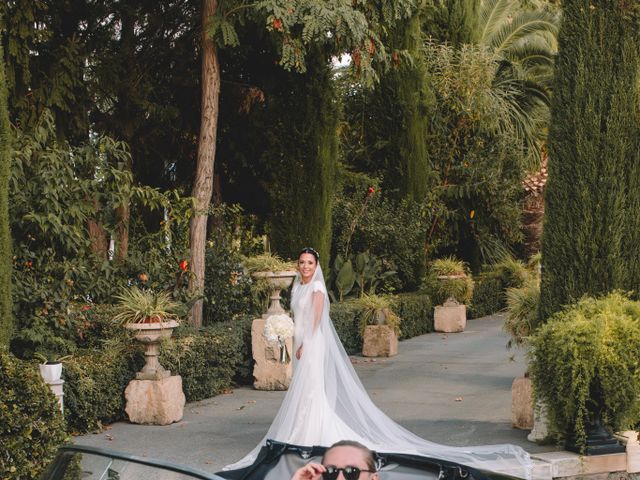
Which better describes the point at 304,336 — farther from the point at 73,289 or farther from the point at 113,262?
the point at 113,262

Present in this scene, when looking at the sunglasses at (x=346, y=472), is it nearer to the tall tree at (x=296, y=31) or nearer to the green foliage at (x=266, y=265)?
the tall tree at (x=296, y=31)

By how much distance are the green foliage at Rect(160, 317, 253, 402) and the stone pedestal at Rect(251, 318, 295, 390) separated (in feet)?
0.67

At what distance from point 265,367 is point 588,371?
595 cm

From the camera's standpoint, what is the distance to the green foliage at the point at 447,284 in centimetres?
2023

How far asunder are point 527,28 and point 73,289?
26633 millimetres

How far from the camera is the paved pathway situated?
902 centimetres

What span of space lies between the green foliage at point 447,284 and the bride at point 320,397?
37.1 ft

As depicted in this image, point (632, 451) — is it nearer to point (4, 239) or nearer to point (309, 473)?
point (309, 473)

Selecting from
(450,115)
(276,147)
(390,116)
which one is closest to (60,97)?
(276,147)

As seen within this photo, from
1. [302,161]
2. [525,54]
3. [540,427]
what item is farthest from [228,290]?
[525,54]

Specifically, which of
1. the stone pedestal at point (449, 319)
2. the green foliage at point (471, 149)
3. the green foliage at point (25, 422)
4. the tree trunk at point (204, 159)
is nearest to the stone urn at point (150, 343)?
the tree trunk at point (204, 159)

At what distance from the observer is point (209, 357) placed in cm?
1171

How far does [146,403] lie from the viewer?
1012cm

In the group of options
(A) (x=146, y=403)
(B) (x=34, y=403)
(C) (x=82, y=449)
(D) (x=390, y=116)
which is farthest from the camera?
(D) (x=390, y=116)
